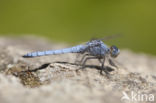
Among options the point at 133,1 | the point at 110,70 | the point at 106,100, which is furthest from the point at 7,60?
the point at 133,1

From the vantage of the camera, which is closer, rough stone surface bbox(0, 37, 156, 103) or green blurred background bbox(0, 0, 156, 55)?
rough stone surface bbox(0, 37, 156, 103)

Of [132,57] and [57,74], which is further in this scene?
[132,57]

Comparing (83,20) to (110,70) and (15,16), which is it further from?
(110,70)

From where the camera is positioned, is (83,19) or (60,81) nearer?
(60,81)

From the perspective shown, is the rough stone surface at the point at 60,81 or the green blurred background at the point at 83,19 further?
the green blurred background at the point at 83,19

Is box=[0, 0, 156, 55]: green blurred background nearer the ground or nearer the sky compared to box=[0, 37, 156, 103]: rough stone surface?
nearer the sky
